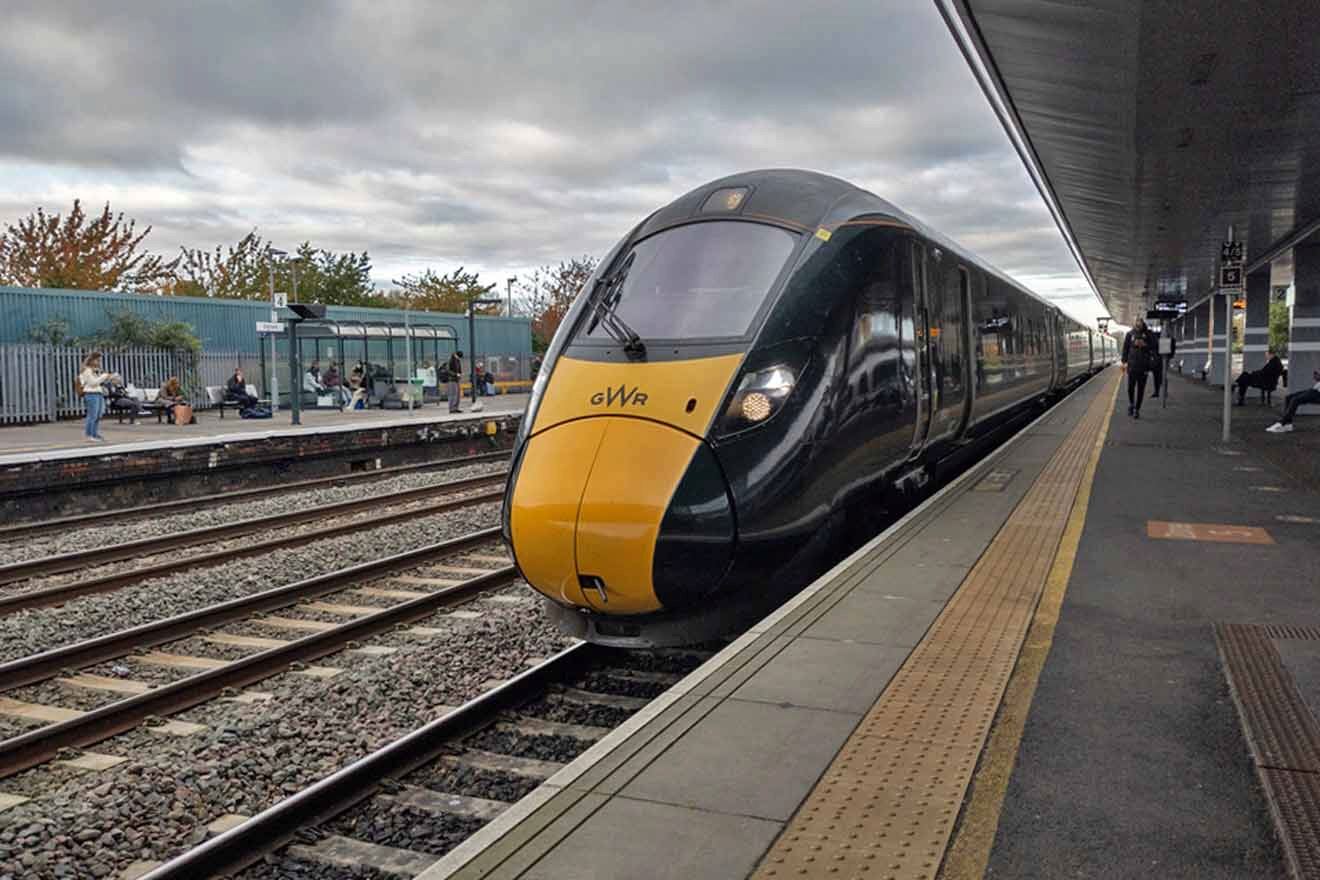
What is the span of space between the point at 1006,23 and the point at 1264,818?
8947 mm

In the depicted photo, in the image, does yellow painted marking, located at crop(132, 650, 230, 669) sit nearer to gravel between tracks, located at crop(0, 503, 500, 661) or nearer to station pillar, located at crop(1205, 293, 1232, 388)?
gravel between tracks, located at crop(0, 503, 500, 661)

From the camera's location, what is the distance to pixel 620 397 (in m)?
5.54

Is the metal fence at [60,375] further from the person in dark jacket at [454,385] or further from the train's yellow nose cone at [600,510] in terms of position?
the train's yellow nose cone at [600,510]

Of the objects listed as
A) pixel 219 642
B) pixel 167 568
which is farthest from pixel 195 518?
pixel 219 642

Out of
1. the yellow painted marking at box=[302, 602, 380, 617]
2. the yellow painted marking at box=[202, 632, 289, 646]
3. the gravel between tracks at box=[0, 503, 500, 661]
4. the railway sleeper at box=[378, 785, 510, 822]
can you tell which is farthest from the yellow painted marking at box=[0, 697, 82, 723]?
the railway sleeper at box=[378, 785, 510, 822]

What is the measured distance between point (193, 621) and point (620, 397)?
3.89 meters

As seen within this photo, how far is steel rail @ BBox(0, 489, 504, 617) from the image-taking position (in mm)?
8016

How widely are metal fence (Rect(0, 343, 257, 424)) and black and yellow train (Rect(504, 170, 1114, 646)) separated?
20845 mm

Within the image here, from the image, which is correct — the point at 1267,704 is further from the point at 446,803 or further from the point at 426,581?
the point at 426,581

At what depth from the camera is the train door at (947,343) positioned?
8602 millimetres

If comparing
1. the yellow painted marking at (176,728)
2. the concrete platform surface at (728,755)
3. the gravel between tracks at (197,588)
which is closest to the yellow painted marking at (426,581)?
the gravel between tracks at (197,588)

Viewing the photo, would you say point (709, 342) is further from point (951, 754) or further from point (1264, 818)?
point (1264, 818)

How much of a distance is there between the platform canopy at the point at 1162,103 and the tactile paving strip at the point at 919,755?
6320 millimetres

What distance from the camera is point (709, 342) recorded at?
19.0 ft
